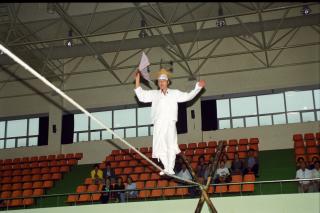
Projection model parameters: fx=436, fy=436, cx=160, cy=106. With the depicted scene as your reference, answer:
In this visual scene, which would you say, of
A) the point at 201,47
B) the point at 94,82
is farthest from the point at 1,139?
the point at 201,47

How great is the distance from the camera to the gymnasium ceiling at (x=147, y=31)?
45.6ft

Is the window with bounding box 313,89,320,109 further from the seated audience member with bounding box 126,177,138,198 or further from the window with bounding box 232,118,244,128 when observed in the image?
the seated audience member with bounding box 126,177,138,198

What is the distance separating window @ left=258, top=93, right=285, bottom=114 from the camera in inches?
608

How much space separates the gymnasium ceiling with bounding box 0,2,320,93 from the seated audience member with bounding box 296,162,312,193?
4667 millimetres

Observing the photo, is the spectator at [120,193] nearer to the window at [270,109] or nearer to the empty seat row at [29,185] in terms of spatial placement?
the empty seat row at [29,185]

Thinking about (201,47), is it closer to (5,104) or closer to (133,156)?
(133,156)

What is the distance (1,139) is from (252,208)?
1229 centimetres

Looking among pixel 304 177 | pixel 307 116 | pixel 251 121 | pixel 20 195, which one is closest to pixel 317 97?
pixel 307 116

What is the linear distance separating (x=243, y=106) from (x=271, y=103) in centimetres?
99

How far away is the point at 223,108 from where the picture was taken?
16.0 meters

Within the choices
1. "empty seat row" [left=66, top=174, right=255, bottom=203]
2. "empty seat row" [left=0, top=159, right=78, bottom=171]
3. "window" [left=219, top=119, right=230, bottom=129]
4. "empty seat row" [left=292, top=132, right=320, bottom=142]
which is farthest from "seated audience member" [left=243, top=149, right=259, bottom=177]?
"empty seat row" [left=0, top=159, right=78, bottom=171]

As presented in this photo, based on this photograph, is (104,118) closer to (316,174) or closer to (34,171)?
(34,171)

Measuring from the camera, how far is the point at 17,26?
15.2m

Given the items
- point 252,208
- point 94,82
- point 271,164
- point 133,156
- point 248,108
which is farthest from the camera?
point 94,82
